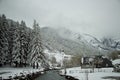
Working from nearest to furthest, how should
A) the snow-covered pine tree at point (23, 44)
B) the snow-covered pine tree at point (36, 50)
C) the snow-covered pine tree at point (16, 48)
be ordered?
the snow-covered pine tree at point (16, 48) < the snow-covered pine tree at point (23, 44) < the snow-covered pine tree at point (36, 50)

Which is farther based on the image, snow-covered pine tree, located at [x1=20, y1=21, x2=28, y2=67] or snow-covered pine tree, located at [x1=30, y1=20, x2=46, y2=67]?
snow-covered pine tree, located at [x1=30, y1=20, x2=46, y2=67]

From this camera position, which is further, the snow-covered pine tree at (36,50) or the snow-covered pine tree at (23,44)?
the snow-covered pine tree at (36,50)

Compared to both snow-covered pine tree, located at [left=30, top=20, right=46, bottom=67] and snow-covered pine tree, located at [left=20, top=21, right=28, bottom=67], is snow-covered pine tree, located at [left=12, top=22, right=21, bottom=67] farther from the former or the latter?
snow-covered pine tree, located at [left=30, top=20, right=46, bottom=67]

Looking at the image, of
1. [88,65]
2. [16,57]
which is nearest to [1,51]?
[16,57]

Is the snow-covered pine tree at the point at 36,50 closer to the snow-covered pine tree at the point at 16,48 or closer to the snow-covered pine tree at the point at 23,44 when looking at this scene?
the snow-covered pine tree at the point at 23,44

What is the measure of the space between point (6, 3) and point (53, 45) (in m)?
125

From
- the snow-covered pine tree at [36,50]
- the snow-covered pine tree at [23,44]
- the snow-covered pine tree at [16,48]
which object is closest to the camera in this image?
the snow-covered pine tree at [16,48]

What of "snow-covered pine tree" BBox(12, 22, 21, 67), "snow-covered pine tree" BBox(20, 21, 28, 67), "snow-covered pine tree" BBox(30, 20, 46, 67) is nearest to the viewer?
"snow-covered pine tree" BBox(12, 22, 21, 67)

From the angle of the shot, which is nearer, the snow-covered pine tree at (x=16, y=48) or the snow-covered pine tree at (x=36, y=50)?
the snow-covered pine tree at (x=16, y=48)

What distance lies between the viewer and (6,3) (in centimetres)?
2162

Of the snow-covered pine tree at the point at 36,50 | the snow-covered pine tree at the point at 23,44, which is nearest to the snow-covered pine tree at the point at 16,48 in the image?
the snow-covered pine tree at the point at 23,44

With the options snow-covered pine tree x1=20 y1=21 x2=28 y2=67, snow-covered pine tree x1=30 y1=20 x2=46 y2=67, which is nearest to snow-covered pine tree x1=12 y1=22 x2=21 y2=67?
snow-covered pine tree x1=20 y1=21 x2=28 y2=67

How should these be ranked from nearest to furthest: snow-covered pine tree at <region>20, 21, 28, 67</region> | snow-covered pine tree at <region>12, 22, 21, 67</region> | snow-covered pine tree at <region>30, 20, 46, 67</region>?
snow-covered pine tree at <region>12, 22, 21, 67</region>
snow-covered pine tree at <region>20, 21, 28, 67</region>
snow-covered pine tree at <region>30, 20, 46, 67</region>

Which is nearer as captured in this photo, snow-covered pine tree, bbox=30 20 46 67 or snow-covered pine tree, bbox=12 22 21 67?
snow-covered pine tree, bbox=12 22 21 67
